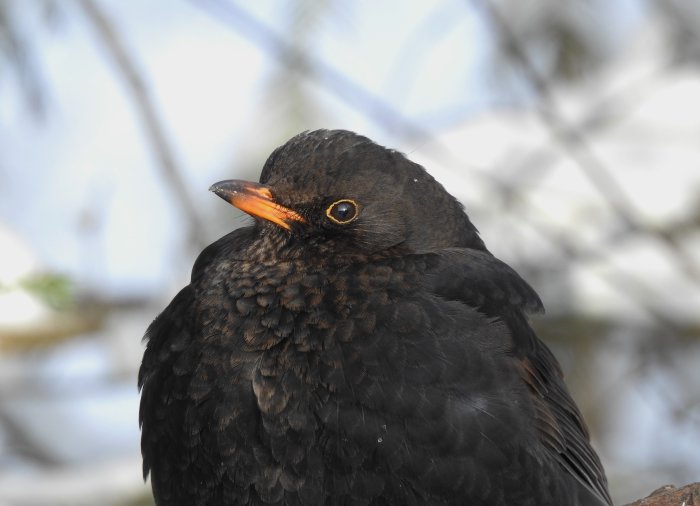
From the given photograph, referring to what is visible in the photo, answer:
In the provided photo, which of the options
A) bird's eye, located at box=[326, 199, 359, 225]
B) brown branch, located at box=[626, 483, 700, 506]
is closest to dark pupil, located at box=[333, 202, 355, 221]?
bird's eye, located at box=[326, 199, 359, 225]

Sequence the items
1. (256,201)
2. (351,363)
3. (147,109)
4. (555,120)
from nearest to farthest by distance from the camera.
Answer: (351,363) < (256,201) < (147,109) < (555,120)

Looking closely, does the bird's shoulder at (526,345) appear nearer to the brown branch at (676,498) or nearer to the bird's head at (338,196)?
the bird's head at (338,196)

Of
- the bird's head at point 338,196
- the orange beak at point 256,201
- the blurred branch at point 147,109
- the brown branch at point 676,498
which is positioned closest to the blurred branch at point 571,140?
the blurred branch at point 147,109

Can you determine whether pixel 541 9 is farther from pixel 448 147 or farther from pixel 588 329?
pixel 588 329

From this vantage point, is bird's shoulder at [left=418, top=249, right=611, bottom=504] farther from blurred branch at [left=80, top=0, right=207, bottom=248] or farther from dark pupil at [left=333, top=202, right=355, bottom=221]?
blurred branch at [left=80, top=0, right=207, bottom=248]

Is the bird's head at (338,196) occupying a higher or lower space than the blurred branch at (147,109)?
lower

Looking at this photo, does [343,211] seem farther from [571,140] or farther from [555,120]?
[571,140]

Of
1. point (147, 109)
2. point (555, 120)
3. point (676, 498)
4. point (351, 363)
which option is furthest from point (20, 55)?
point (676, 498)
